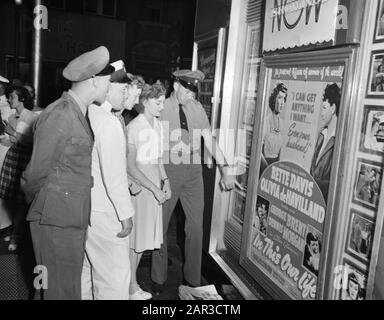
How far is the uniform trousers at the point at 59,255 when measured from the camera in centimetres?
249

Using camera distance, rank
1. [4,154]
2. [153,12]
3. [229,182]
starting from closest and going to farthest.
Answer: [229,182] < [4,154] < [153,12]

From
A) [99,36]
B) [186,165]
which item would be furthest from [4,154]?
[99,36]

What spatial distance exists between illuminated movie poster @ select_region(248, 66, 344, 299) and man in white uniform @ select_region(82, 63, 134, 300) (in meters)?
1.25

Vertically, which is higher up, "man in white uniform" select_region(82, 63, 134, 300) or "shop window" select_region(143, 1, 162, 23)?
"shop window" select_region(143, 1, 162, 23)

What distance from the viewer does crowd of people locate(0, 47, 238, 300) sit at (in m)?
2.44

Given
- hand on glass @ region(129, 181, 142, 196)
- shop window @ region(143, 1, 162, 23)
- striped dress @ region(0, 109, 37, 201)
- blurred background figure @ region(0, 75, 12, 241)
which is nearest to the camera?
hand on glass @ region(129, 181, 142, 196)

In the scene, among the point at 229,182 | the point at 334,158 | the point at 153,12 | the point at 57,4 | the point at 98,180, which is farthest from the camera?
the point at 153,12

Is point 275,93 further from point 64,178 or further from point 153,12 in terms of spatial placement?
point 153,12

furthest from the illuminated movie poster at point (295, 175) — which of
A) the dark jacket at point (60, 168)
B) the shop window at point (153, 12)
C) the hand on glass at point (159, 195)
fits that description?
the shop window at point (153, 12)

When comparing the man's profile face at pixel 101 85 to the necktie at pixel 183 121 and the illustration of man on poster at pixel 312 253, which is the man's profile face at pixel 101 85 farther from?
the illustration of man on poster at pixel 312 253

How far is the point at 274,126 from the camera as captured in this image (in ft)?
11.3

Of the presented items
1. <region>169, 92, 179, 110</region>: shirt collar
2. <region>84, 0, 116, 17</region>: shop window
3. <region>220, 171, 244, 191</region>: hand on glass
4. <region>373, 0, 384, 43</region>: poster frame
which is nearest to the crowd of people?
<region>169, 92, 179, 110</region>: shirt collar

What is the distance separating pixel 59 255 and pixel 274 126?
198 centimetres

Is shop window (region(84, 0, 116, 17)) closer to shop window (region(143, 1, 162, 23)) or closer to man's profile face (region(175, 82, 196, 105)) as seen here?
shop window (region(143, 1, 162, 23))
